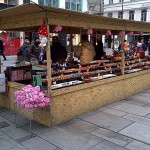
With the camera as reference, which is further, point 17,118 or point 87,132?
point 17,118

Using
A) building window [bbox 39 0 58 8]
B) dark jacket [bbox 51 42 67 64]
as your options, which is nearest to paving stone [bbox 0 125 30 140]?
dark jacket [bbox 51 42 67 64]

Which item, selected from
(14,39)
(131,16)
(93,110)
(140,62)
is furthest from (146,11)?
(93,110)

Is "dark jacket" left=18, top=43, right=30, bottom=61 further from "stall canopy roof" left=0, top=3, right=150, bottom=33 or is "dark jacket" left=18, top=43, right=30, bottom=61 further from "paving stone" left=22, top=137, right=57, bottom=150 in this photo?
"paving stone" left=22, top=137, right=57, bottom=150

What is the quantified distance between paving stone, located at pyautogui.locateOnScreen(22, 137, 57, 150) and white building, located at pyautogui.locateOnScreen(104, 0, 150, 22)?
125 ft

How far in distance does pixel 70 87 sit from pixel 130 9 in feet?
130

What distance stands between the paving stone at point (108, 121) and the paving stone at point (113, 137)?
22 centimetres

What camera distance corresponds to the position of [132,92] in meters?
8.37

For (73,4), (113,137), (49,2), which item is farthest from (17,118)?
(73,4)

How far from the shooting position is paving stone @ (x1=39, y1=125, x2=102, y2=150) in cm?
455

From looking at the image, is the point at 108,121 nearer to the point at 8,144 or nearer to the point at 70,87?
the point at 70,87

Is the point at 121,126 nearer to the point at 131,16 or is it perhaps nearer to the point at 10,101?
the point at 10,101

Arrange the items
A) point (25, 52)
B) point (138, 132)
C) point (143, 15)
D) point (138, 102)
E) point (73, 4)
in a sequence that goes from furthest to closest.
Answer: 1. point (143, 15)
2. point (73, 4)
3. point (25, 52)
4. point (138, 102)
5. point (138, 132)

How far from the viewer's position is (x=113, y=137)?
490 cm

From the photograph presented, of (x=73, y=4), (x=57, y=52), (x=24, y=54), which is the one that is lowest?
(x=24, y=54)
